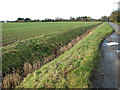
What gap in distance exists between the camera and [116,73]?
6.38 meters

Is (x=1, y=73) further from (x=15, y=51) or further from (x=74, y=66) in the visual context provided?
(x=74, y=66)

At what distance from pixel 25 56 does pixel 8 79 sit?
390 centimetres

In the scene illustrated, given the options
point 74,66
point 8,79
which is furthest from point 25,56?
point 74,66

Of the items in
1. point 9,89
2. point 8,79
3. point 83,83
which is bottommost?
point 9,89

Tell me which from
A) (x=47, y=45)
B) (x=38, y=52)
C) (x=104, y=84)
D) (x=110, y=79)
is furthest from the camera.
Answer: (x=47, y=45)

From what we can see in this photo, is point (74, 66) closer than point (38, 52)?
Yes

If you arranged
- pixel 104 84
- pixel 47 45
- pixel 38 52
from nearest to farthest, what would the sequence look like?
pixel 104 84 < pixel 38 52 < pixel 47 45

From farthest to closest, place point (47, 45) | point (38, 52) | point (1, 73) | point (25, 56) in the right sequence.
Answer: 1. point (47, 45)
2. point (38, 52)
3. point (25, 56)
4. point (1, 73)

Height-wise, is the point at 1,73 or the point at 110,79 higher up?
the point at 110,79

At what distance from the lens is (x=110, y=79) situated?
5.80 m

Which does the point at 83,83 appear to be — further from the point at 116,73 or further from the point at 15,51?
the point at 15,51

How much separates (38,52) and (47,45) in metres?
2.58

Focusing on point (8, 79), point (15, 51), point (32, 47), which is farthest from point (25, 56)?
point (8, 79)

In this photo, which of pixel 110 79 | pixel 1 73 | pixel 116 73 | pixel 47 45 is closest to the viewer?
pixel 110 79
